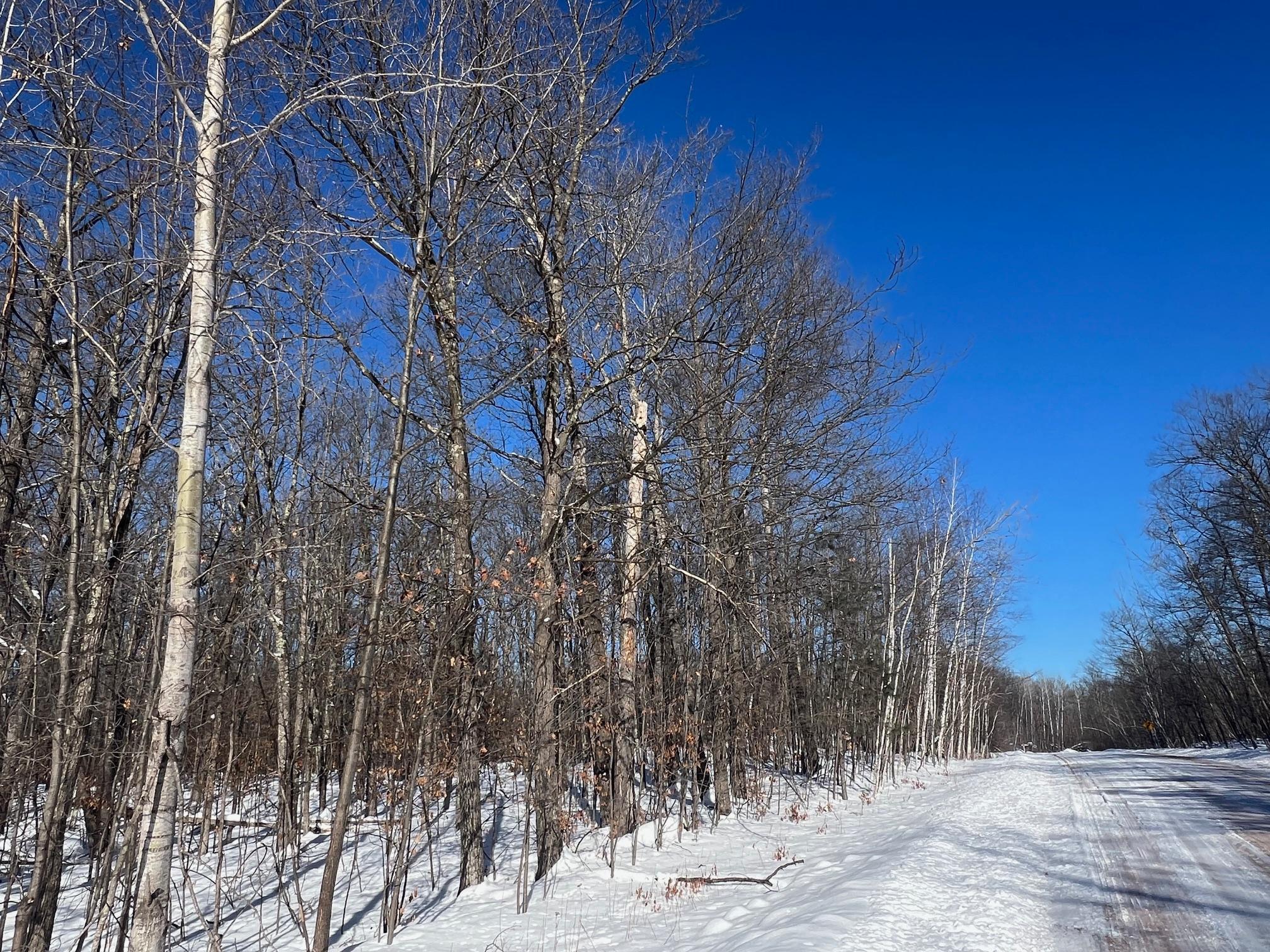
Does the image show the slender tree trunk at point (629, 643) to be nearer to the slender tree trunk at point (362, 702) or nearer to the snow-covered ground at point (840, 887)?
the snow-covered ground at point (840, 887)

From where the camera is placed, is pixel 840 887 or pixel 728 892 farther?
pixel 728 892

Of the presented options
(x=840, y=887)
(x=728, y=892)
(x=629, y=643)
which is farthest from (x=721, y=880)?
(x=629, y=643)

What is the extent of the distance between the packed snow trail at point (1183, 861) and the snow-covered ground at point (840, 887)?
0.03 meters

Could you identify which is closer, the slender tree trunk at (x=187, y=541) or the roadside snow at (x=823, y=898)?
the slender tree trunk at (x=187, y=541)

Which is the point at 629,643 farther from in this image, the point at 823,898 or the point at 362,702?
the point at 362,702

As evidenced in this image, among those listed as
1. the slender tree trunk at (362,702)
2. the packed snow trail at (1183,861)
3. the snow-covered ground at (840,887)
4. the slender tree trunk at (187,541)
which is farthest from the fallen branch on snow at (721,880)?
the slender tree trunk at (187,541)

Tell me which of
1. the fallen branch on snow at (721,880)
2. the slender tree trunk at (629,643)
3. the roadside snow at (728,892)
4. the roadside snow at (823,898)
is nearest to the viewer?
the roadside snow at (823,898)

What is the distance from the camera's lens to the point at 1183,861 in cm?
762

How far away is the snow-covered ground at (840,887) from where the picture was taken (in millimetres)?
5629

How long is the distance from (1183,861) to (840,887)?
3547 millimetres

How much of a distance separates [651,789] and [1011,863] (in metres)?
7.23

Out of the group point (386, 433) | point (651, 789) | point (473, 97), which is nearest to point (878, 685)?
point (651, 789)

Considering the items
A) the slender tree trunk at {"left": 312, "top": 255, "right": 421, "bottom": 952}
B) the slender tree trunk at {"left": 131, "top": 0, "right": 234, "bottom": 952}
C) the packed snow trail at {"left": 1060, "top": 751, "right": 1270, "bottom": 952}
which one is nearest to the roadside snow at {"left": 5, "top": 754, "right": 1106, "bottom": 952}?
the packed snow trail at {"left": 1060, "top": 751, "right": 1270, "bottom": 952}

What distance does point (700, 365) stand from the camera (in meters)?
11.1
